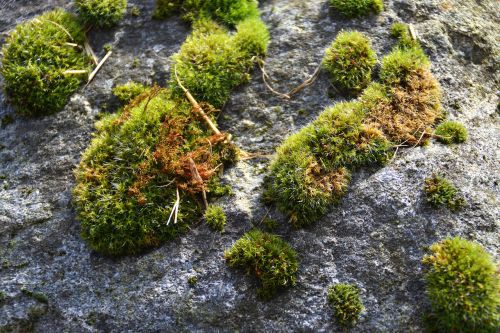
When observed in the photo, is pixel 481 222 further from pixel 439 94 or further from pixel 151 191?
pixel 151 191

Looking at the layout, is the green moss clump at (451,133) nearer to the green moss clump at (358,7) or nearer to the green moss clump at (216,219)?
the green moss clump at (358,7)

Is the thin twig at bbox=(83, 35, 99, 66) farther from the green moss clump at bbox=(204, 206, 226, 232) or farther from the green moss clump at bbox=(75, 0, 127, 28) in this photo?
the green moss clump at bbox=(204, 206, 226, 232)

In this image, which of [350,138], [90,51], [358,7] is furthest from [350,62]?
[90,51]

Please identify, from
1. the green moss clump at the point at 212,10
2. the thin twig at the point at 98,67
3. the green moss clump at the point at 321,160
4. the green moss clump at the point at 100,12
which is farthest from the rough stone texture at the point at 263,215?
the green moss clump at the point at 100,12

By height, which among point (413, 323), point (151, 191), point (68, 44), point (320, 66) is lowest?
point (413, 323)

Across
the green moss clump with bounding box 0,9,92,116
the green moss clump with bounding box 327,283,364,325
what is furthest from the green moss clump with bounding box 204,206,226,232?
the green moss clump with bounding box 0,9,92,116

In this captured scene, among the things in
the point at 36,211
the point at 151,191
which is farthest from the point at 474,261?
the point at 36,211
